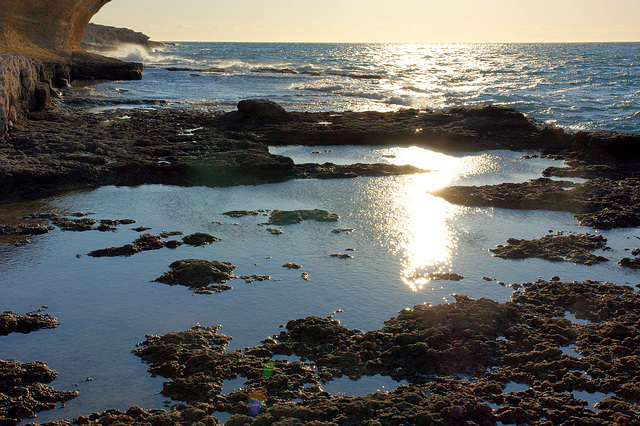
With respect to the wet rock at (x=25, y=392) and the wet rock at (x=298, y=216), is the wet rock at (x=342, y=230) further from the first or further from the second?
the wet rock at (x=25, y=392)

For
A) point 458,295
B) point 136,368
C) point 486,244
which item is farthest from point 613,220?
point 136,368

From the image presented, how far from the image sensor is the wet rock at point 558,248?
449cm

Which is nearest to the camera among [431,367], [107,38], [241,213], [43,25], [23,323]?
[431,367]

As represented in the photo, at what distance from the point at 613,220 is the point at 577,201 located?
0.66m

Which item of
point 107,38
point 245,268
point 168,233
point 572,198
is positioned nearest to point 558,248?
point 572,198

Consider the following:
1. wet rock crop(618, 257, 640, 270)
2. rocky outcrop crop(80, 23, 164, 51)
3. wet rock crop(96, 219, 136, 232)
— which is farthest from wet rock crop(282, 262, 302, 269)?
rocky outcrop crop(80, 23, 164, 51)

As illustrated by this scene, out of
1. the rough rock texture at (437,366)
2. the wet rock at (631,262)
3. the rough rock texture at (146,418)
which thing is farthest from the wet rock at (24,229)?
the wet rock at (631,262)

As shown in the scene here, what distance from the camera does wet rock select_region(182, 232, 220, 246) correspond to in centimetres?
469

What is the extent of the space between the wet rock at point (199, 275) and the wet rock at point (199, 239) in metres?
0.57

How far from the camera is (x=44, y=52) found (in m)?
20.0

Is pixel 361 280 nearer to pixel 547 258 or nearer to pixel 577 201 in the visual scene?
pixel 547 258

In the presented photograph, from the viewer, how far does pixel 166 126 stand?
991 cm

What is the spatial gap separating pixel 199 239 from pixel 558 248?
10.9 ft

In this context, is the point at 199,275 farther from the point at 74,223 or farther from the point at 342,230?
the point at 74,223
